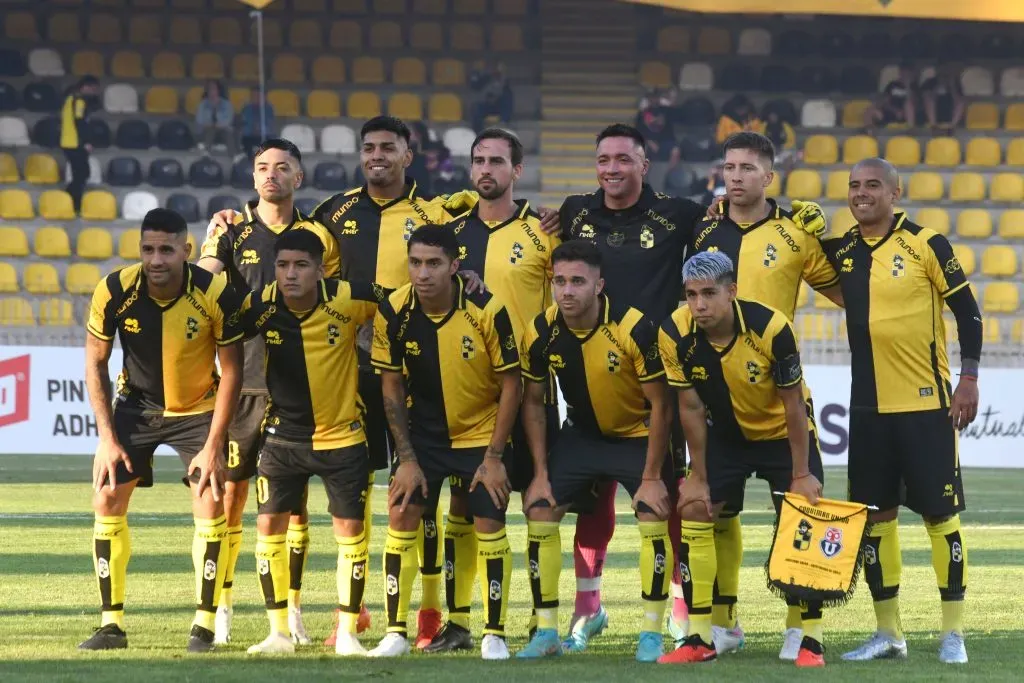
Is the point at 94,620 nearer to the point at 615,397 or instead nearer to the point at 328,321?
the point at 328,321

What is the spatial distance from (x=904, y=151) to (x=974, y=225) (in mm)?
1721

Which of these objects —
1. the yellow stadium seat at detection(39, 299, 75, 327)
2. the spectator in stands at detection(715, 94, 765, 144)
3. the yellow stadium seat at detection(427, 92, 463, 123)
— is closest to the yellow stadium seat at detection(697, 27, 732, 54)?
the spectator in stands at detection(715, 94, 765, 144)

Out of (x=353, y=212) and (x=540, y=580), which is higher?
(x=353, y=212)

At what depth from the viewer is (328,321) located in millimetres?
7195

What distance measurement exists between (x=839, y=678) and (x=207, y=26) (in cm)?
2087

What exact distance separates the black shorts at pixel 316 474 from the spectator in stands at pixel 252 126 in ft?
52.6

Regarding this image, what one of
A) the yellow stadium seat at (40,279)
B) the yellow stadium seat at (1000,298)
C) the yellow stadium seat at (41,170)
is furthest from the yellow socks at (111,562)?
the yellow stadium seat at (41,170)

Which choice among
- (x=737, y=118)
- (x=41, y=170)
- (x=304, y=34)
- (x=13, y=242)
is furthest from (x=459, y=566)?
(x=304, y=34)

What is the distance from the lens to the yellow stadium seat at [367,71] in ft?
82.8

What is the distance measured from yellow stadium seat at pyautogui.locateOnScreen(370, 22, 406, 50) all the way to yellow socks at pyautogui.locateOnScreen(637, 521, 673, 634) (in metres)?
19.5

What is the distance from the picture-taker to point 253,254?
7.85 meters

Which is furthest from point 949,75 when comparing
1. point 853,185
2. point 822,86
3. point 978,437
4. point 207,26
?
point 853,185

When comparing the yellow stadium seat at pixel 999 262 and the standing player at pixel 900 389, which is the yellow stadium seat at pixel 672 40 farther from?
the standing player at pixel 900 389

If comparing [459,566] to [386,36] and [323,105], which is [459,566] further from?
[386,36]
